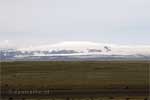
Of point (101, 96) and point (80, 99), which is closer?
point (80, 99)

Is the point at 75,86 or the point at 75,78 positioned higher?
the point at 75,86

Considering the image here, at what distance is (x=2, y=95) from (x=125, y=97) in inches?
349

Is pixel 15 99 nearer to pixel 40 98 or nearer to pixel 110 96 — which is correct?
pixel 40 98

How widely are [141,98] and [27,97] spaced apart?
823 cm

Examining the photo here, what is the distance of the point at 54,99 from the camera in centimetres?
2936

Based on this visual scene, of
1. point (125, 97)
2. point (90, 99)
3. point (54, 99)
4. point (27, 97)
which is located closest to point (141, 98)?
point (125, 97)

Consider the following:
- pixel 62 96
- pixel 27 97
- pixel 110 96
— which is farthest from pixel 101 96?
pixel 27 97

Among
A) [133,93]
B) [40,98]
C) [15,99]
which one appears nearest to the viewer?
[15,99]

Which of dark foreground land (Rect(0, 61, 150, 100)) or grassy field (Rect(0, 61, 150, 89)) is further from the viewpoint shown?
grassy field (Rect(0, 61, 150, 89))

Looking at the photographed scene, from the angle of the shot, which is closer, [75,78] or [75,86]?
[75,86]

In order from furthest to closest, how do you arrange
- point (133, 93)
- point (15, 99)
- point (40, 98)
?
point (133, 93) < point (40, 98) < point (15, 99)

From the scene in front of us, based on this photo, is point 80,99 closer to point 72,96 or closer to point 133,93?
point 72,96

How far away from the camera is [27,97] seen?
30.3m

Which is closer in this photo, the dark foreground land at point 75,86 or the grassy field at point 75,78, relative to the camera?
the dark foreground land at point 75,86
